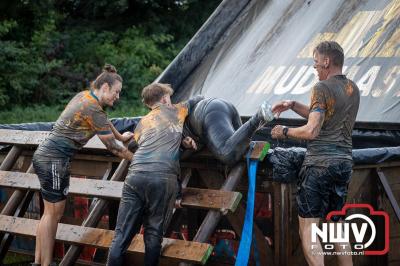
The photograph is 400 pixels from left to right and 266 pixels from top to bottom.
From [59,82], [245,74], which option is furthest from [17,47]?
[245,74]

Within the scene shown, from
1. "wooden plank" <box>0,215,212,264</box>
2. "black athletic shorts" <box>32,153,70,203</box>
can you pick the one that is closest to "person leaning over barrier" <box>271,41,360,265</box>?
"wooden plank" <box>0,215,212,264</box>

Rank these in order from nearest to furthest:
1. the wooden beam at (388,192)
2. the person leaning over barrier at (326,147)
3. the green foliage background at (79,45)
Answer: the person leaning over barrier at (326,147), the wooden beam at (388,192), the green foliage background at (79,45)

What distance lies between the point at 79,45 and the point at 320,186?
42.4 feet

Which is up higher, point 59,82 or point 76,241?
point 59,82

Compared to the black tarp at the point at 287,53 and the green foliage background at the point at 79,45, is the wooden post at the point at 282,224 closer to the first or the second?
the black tarp at the point at 287,53

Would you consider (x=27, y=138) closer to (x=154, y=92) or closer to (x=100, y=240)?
(x=100, y=240)

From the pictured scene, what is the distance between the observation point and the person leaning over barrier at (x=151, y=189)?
226 inches

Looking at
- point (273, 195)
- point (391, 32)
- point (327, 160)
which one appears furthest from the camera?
point (391, 32)

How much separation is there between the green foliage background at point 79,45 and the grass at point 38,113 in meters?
0.02

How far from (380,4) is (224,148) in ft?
12.3

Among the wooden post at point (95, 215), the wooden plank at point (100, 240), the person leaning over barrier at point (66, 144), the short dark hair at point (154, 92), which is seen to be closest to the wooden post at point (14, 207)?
the wooden plank at point (100, 240)

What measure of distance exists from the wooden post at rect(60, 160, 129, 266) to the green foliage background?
25.3ft

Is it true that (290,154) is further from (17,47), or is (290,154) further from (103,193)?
(17,47)

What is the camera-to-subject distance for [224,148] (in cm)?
598
